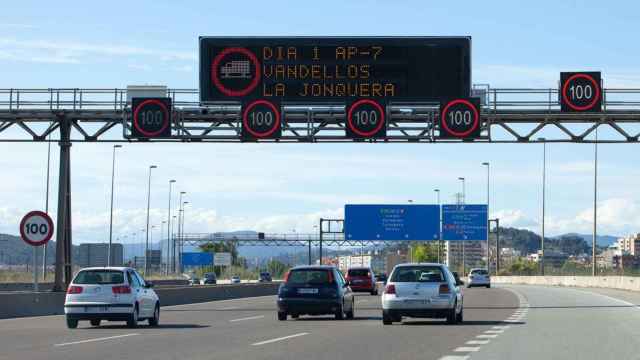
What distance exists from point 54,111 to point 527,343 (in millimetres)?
24841

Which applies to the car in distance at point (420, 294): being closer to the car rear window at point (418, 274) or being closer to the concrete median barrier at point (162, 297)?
the car rear window at point (418, 274)

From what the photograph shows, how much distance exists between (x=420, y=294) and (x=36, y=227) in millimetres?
11639

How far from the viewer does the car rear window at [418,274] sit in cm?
2812

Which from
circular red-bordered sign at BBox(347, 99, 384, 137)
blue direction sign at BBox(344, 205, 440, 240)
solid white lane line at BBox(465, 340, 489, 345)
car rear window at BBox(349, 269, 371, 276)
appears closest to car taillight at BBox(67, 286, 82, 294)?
solid white lane line at BBox(465, 340, 489, 345)

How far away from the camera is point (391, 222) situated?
8162 cm

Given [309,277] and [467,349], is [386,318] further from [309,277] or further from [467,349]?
[467,349]

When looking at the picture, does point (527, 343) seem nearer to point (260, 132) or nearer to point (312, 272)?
point (312, 272)

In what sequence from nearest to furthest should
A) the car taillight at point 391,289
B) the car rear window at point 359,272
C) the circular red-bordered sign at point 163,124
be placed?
the car taillight at point 391,289 < the circular red-bordered sign at point 163,124 < the car rear window at point 359,272

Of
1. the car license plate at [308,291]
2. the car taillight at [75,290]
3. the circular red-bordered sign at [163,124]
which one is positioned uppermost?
the circular red-bordered sign at [163,124]

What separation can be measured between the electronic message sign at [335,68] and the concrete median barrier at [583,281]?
→ 1308 inches

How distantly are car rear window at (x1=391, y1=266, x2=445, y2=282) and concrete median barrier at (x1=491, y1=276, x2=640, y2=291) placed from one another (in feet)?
139

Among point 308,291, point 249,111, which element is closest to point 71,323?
point 308,291

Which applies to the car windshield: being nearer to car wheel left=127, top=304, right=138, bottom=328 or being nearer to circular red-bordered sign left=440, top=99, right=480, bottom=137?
circular red-bordered sign left=440, top=99, right=480, bottom=137

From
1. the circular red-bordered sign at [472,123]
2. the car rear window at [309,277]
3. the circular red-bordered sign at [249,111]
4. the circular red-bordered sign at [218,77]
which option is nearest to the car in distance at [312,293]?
the car rear window at [309,277]
